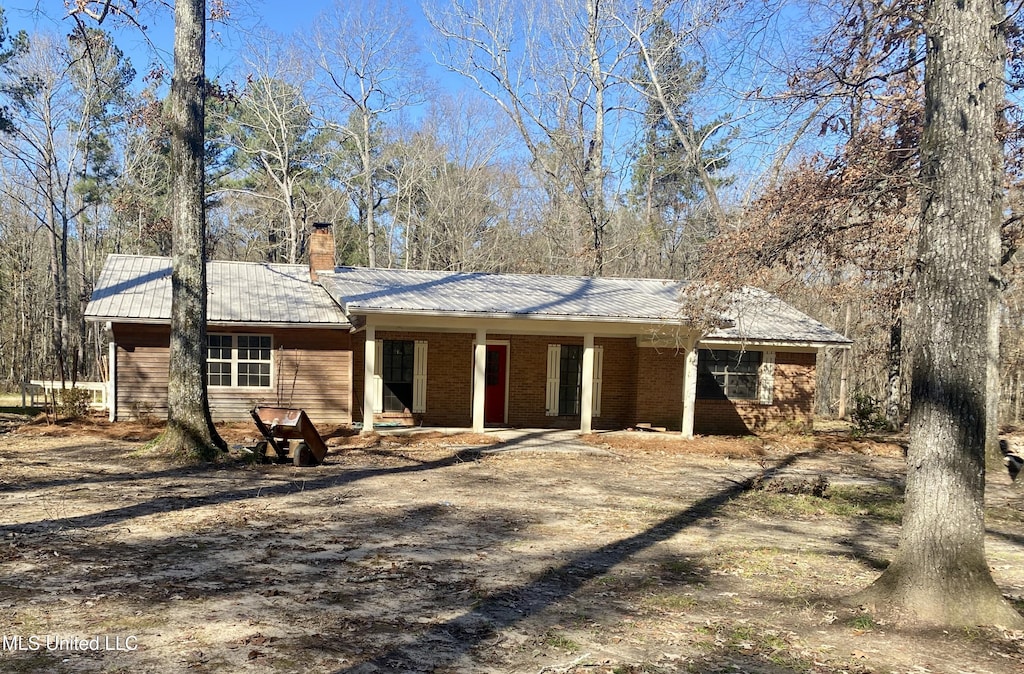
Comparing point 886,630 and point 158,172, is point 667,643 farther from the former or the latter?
point 158,172

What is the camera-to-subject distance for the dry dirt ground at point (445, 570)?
14.8 feet

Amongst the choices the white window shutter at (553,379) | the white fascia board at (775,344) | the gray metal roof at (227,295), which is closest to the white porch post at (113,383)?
the gray metal roof at (227,295)

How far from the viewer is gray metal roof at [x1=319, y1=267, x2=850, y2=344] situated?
15.2 metres

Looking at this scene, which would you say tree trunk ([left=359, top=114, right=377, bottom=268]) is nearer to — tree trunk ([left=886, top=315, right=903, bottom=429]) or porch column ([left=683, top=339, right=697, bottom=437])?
porch column ([left=683, top=339, right=697, bottom=437])

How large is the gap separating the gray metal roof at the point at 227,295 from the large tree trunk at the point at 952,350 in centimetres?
1294

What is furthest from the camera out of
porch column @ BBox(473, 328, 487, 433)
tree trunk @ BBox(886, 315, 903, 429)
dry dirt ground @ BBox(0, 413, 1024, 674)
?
tree trunk @ BBox(886, 315, 903, 429)

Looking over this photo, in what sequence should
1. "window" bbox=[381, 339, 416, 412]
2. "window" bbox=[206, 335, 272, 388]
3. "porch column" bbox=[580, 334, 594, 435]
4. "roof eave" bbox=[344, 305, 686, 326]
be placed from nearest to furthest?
"roof eave" bbox=[344, 305, 686, 326], "porch column" bbox=[580, 334, 594, 435], "window" bbox=[206, 335, 272, 388], "window" bbox=[381, 339, 416, 412]

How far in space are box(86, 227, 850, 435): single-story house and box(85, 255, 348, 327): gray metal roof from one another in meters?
0.05

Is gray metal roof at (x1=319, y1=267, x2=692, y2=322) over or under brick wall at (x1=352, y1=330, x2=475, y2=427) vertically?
over

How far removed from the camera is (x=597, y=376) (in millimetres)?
18859

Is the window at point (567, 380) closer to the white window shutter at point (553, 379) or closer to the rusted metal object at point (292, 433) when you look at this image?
the white window shutter at point (553, 379)

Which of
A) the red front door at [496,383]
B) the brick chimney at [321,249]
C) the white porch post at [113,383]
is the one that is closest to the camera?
the white porch post at [113,383]

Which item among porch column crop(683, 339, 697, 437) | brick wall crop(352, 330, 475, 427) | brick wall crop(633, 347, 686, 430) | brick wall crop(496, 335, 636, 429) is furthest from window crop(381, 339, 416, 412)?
porch column crop(683, 339, 697, 437)

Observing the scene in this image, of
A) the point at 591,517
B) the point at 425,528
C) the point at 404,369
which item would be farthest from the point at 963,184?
the point at 404,369
